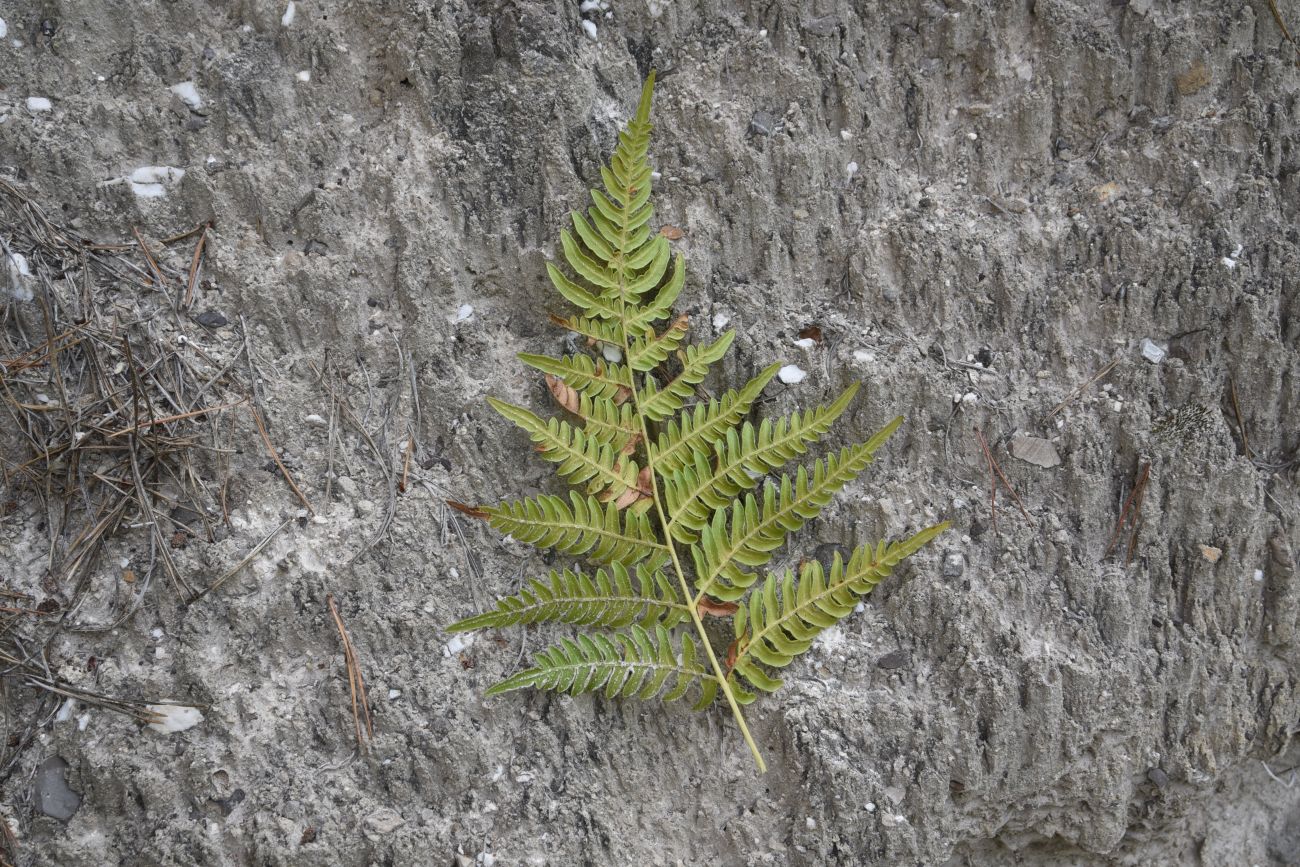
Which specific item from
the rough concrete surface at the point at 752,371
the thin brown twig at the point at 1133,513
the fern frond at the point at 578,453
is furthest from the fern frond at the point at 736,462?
the thin brown twig at the point at 1133,513

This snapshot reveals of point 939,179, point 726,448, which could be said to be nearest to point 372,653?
point 726,448

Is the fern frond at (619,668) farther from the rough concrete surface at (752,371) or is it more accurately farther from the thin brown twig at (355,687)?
the thin brown twig at (355,687)

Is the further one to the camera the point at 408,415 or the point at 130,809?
the point at 408,415

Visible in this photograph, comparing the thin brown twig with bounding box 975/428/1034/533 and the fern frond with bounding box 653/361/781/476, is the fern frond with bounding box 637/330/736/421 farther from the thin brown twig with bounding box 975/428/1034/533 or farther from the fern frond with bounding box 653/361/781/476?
the thin brown twig with bounding box 975/428/1034/533

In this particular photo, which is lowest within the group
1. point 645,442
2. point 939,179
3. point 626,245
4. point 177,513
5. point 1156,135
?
point 177,513

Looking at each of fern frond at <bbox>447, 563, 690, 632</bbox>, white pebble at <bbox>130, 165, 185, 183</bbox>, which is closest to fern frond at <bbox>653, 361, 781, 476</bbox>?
fern frond at <bbox>447, 563, 690, 632</bbox>

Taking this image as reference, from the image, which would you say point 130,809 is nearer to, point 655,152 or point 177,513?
point 177,513

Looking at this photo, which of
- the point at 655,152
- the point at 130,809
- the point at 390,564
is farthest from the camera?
the point at 655,152

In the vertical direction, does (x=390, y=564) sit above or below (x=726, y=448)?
below
